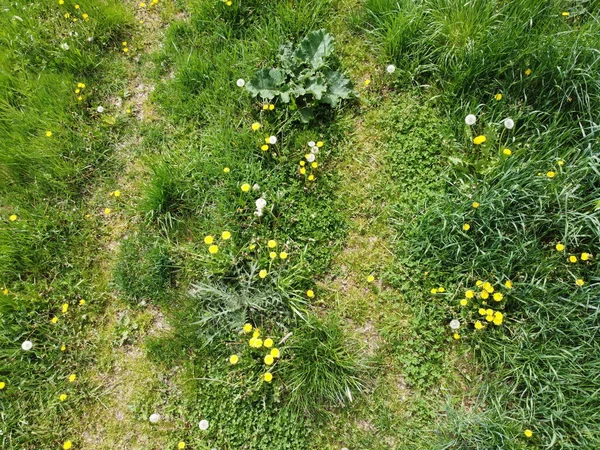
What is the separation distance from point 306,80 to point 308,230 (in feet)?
3.74

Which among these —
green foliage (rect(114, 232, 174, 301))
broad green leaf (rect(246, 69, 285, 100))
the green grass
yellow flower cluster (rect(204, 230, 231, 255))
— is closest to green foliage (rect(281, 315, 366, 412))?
the green grass

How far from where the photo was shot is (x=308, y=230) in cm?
291

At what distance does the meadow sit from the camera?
2453mm

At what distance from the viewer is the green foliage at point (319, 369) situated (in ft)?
8.03

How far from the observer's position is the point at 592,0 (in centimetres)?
294

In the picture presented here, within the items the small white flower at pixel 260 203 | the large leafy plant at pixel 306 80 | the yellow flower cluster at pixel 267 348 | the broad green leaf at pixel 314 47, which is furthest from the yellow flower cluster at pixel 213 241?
the broad green leaf at pixel 314 47

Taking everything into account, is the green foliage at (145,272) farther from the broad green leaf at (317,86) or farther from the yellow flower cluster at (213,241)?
the broad green leaf at (317,86)

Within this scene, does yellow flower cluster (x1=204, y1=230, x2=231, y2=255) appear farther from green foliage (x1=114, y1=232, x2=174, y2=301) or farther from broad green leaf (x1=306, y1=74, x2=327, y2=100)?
broad green leaf (x1=306, y1=74, x2=327, y2=100)

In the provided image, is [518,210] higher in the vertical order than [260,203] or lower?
lower

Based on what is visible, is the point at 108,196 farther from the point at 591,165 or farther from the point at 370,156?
the point at 591,165

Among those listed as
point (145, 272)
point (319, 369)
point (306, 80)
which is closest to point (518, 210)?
point (319, 369)

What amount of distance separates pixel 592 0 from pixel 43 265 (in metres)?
4.28

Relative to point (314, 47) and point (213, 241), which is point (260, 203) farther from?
point (314, 47)

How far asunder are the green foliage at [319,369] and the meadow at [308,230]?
0.01 m
